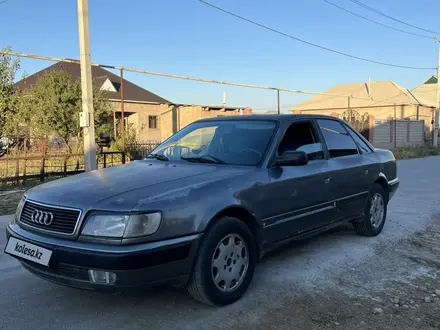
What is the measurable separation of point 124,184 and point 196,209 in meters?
0.64

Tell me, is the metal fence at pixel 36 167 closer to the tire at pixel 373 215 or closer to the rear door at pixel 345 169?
the rear door at pixel 345 169

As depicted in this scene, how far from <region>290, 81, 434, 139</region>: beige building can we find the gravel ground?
35.2 meters

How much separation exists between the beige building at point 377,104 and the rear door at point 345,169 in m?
34.2

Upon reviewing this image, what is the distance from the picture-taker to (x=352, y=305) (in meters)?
3.52

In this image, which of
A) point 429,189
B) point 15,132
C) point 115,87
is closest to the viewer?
point 429,189

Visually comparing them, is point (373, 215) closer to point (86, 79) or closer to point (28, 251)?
point (28, 251)

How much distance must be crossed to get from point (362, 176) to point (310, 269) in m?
1.54

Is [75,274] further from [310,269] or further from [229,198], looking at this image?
[310,269]

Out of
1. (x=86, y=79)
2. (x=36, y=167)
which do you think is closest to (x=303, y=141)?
(x=86, y=79)

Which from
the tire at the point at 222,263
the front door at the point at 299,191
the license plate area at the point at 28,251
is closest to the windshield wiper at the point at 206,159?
the front door at the point at 299,191

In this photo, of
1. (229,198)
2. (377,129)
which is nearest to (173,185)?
(229,198)

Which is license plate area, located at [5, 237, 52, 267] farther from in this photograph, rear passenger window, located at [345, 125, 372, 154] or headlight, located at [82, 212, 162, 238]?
rear passenger window, located at [345, 125, 372, 154]

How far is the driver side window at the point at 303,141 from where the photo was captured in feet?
14.3

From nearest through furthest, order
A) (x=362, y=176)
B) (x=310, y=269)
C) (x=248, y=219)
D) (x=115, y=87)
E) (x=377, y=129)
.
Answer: (x=248, y=219)
(x=310, y=269)
(x=362, y=176)
(x=377, y=129)
(x=115, y=87)
